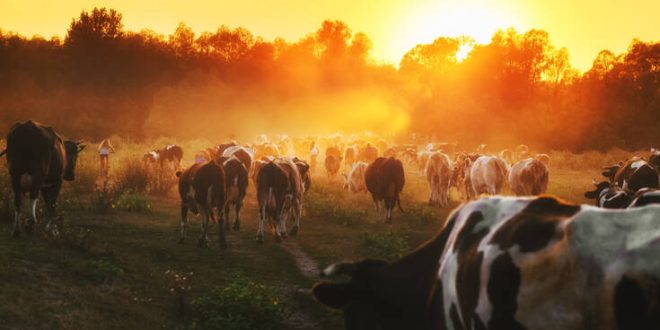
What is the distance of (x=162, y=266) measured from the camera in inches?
421

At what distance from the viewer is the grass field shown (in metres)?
7.44

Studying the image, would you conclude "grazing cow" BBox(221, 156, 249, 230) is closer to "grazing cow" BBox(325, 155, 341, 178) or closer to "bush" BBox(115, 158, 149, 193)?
"bush" BBox(115, 158, 149, 193)

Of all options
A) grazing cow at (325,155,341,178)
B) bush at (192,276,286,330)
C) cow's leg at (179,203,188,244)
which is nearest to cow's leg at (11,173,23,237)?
cow's leg at (179,203,188,244)

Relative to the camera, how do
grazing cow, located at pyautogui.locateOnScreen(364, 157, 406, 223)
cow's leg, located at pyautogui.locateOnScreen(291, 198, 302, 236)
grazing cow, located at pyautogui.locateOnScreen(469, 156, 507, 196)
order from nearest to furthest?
1. cow's leg, located at pyautogui.locateOnScreen(291, 198, 302, 236)
2. grazing cow, located at pyautogui.locateOnScreen(364, 157, 406, 223)
3. grazing cow, located at pyautogui.locateOnScreen(469, 156, 507, 196)

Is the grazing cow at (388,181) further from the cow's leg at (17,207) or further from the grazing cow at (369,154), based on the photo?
the grazing cow at (369,154)

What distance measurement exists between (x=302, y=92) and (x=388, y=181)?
2626 inches

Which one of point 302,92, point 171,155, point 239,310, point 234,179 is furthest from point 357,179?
point 302,92

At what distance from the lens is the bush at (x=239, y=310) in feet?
24.5

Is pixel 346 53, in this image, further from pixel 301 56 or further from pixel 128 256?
pixel 128 256

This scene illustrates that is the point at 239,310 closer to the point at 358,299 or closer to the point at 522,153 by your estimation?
the point at 358,299

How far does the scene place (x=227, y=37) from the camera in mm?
89938

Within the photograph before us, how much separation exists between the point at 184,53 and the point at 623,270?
80.2 meters

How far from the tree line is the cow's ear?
4538cm

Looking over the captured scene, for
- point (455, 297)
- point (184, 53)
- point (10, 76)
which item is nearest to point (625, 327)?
point (455, 297)
